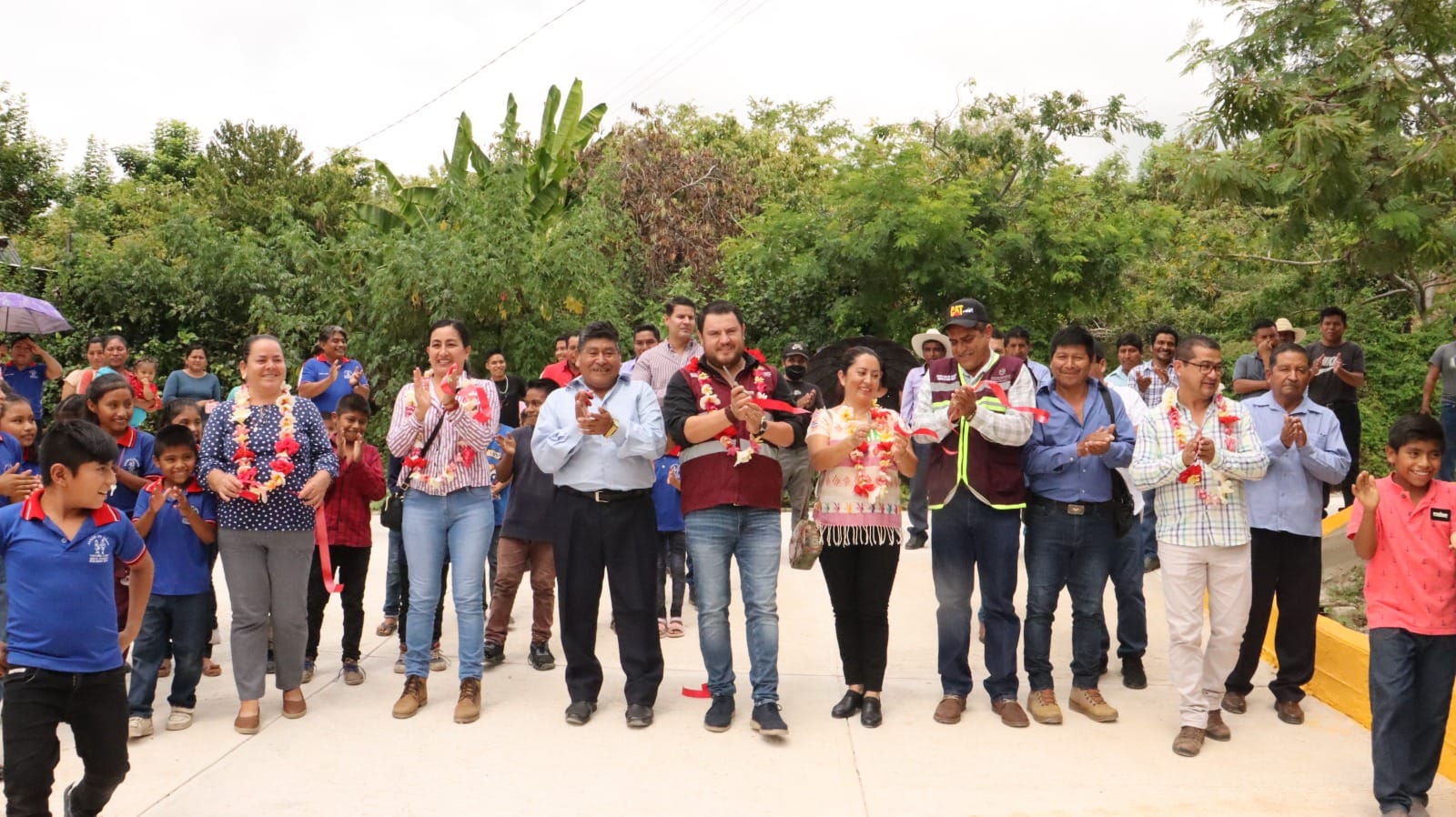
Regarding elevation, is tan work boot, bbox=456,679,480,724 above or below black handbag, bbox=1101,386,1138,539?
below

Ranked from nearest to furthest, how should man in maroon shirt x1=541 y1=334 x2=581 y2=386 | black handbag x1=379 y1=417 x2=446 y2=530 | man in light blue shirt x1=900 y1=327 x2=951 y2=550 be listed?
black handbag x1=379 y1=417 x2=446 y2=530 → man in light blue shirt x1=900 y1=327 x2=951 y2=550 → man in maroon shirt x1=541 y1=334 x2=581 y2=386

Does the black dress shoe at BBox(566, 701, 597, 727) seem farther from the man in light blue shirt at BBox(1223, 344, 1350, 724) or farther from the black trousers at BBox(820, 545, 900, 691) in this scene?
the man in light blue shirt at BBox(1223, 344, 1350, 724)

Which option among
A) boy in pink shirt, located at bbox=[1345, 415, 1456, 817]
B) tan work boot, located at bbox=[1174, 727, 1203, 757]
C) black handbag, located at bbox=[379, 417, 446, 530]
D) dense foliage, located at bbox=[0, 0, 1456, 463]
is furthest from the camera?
dense foliage, located at bbox=[0, 0, 1456, 463]

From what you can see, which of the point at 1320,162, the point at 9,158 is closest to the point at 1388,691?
the point at 1320,162

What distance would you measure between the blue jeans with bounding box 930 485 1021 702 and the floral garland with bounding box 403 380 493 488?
246cm

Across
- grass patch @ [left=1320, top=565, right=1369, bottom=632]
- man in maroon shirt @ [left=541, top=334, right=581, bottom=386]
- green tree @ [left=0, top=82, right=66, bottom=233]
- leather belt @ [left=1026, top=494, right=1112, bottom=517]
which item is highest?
green tree @ [left=0, top=82, right=66, bottom=233]

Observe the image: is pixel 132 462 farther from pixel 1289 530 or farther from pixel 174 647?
pixel 1289 530

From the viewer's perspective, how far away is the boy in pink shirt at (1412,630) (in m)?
4.37

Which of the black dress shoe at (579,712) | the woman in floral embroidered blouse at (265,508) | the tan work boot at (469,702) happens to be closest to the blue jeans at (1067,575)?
the black dress shoe at (579,712)

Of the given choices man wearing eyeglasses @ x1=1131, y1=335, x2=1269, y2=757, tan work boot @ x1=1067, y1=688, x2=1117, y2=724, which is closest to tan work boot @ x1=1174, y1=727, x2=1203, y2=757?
man wearing eyeglasses @ x1=1131, y1=335, x2=1269, y2=757

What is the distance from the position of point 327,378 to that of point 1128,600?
7383mm

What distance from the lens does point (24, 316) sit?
11195mm

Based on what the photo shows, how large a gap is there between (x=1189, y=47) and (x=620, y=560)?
4.87m

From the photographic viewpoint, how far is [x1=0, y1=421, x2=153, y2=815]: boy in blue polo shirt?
3783 mm
